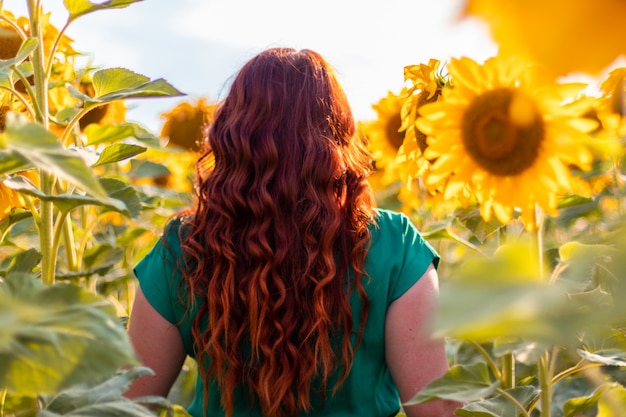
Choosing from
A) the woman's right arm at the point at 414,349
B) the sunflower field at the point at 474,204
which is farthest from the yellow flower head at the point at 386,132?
the woman's right arm at the point at 414,349

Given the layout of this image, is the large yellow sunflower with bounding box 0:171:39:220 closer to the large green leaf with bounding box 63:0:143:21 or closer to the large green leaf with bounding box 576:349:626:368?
the large green leaf with bounding box 63:0:143:21

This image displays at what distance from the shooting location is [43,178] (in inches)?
48.2

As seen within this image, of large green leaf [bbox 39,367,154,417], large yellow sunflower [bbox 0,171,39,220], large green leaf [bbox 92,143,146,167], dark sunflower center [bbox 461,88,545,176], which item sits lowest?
large green leaf [bbox 39,367,154,417]

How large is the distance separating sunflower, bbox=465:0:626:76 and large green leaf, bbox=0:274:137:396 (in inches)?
16.8

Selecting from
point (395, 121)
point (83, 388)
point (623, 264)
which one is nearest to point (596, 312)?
point (623, 264)

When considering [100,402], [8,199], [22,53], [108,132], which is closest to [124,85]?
[108,132]

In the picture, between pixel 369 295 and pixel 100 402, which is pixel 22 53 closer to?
pixel 100 402

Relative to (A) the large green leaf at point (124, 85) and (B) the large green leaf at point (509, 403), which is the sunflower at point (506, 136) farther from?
(A) the large green leaf at point (124, 85)

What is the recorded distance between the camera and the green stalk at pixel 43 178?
1.24 m

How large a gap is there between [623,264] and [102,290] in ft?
7.47

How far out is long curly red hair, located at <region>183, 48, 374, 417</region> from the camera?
151cm

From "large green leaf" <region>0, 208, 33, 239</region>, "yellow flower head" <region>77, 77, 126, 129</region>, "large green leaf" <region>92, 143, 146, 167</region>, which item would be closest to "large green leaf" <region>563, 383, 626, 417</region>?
"large green leaf" <region>92, 143, 146, 167</region>

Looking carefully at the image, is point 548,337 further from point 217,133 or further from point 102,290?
point 102,290

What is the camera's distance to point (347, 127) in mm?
1721
